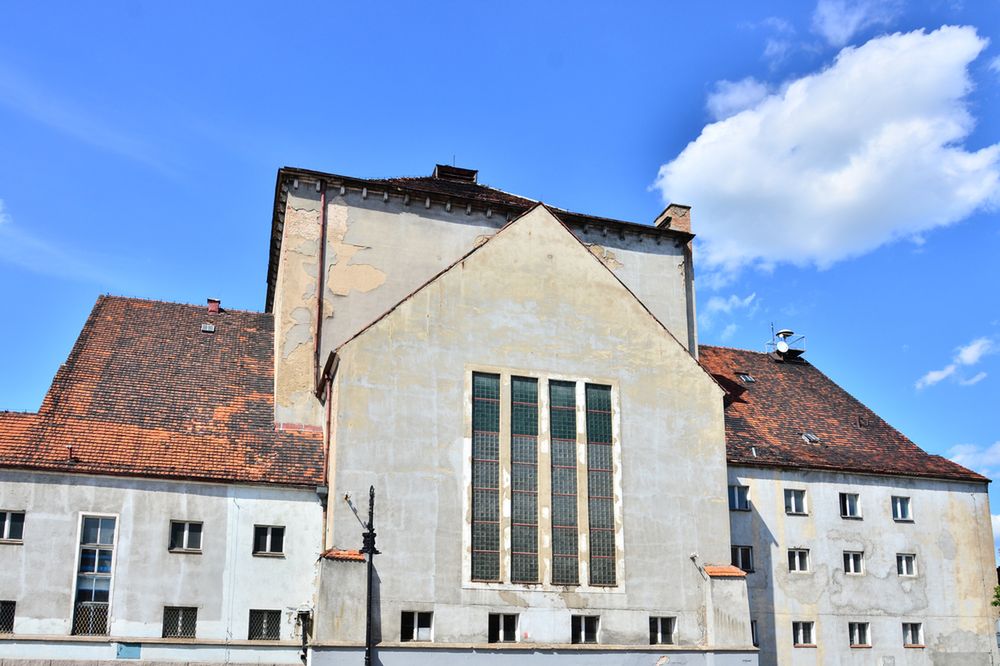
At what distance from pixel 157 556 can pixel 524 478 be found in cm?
1090

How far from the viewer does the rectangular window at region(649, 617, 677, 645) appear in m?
30.4

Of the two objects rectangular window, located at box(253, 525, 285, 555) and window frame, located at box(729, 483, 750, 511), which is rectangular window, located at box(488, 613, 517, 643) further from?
window frame, located at box(729, 483, 750, 511)

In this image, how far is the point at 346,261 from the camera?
34625 mm

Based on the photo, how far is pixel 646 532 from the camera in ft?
103

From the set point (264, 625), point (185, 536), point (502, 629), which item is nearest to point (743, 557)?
point (502, 629)

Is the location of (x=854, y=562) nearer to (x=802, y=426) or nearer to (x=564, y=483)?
(x=802, y=426)

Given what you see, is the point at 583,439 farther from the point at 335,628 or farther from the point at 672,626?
the point at 335,628

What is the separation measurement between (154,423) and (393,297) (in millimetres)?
9001

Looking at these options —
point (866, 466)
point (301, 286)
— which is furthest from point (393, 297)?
point (866, 466)

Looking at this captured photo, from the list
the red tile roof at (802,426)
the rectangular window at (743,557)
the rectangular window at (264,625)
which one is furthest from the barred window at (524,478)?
the rectangular window at (743,557)

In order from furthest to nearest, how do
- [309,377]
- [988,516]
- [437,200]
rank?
[988,516] < [437,200] < [309,377]

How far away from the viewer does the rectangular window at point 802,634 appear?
34562 millimetres

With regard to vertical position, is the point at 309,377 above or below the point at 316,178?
below

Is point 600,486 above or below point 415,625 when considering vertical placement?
above
